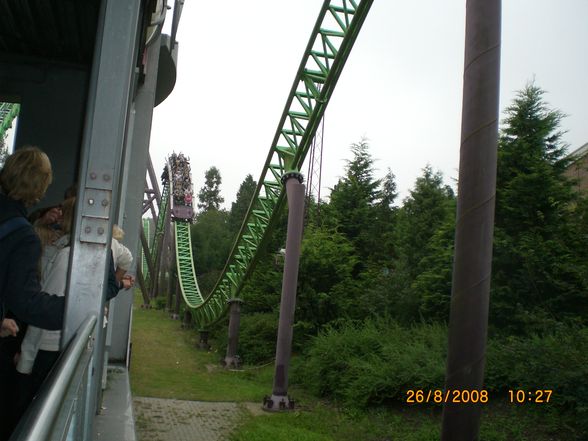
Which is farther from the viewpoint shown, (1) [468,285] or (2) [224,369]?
(2) [224,369]

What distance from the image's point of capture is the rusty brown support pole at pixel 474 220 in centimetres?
383

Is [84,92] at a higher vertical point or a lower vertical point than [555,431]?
higher

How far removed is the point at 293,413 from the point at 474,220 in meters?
5.70

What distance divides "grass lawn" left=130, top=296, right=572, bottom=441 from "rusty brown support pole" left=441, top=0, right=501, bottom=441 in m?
2.84

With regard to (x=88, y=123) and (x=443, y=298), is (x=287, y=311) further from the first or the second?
(x=88, y=123)

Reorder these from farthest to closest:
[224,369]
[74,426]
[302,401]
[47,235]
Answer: [224,369] → [302,401] → [47,235] → [74,426]

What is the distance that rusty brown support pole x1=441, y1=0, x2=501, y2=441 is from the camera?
3.83 metres

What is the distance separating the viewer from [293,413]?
8688 millimetres

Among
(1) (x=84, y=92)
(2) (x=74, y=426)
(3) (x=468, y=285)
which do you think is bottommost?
(2) (x=74, y=426)

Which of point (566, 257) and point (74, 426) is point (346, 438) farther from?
point (74, 426)

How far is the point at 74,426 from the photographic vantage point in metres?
1.27

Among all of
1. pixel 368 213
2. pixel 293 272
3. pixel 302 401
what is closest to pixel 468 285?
pixel 293 272

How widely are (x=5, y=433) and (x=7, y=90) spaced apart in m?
3.50

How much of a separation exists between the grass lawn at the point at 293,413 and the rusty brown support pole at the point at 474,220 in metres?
2.84
